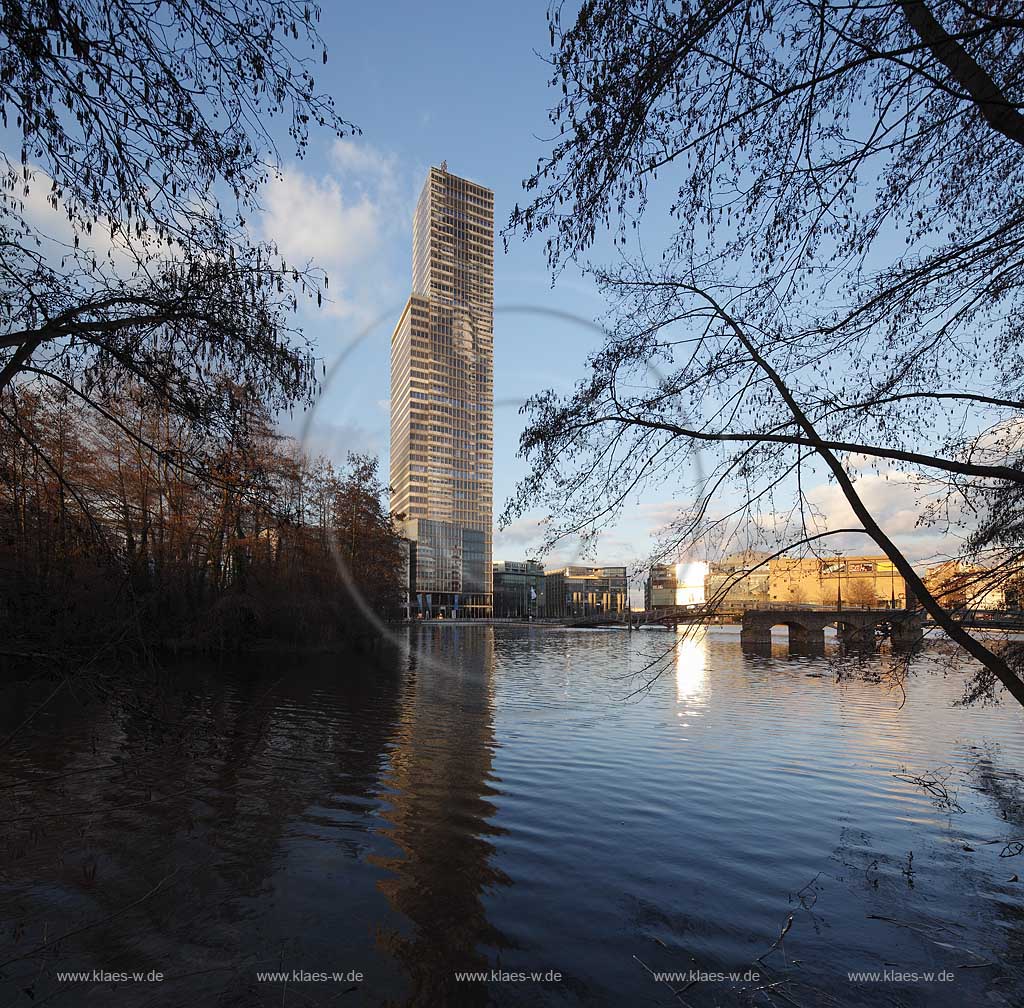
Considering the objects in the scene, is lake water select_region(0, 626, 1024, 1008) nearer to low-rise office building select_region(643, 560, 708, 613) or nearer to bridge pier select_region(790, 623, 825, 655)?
low-rise office building select_region(643, 560, 708, 613)

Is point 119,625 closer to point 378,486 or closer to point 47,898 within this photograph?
point 47,898

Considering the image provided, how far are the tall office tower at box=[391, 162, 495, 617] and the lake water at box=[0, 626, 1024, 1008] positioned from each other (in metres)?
167

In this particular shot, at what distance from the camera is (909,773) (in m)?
13.9

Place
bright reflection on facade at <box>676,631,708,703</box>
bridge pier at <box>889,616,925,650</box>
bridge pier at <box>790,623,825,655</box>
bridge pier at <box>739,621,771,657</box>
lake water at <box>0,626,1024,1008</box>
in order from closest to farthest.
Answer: lake water at <box>0,626,1024,1008</box>
bridge pier at <box>889,616,925,650</box>
bright reflection on facade at <box>676,631,708,703</box>
bridge pier at <box>790,623,825,655</box>
bridge pier at <box>739,621,771,657</box>

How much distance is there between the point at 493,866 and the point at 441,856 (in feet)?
2.62

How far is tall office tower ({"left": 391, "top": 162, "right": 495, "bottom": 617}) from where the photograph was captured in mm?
183125

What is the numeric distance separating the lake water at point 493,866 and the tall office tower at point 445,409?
167m

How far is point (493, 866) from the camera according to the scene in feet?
26.6

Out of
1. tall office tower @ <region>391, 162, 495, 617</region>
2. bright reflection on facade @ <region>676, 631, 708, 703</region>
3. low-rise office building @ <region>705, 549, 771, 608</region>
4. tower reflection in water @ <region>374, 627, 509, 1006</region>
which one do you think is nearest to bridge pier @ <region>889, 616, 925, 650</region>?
low-rise office building @ <region>705, 549, 771, 608</region>

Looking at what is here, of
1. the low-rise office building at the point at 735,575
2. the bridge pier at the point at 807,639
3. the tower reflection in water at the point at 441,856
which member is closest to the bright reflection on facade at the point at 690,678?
the tower reflection in water at the point at 441,856

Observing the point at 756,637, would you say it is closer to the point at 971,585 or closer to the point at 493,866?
the point at 493,866

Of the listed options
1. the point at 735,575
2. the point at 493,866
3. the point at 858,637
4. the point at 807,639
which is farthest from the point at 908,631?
the point at 807,639

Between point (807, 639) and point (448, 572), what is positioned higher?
point (448, 572)

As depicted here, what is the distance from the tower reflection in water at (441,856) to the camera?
5840mm
